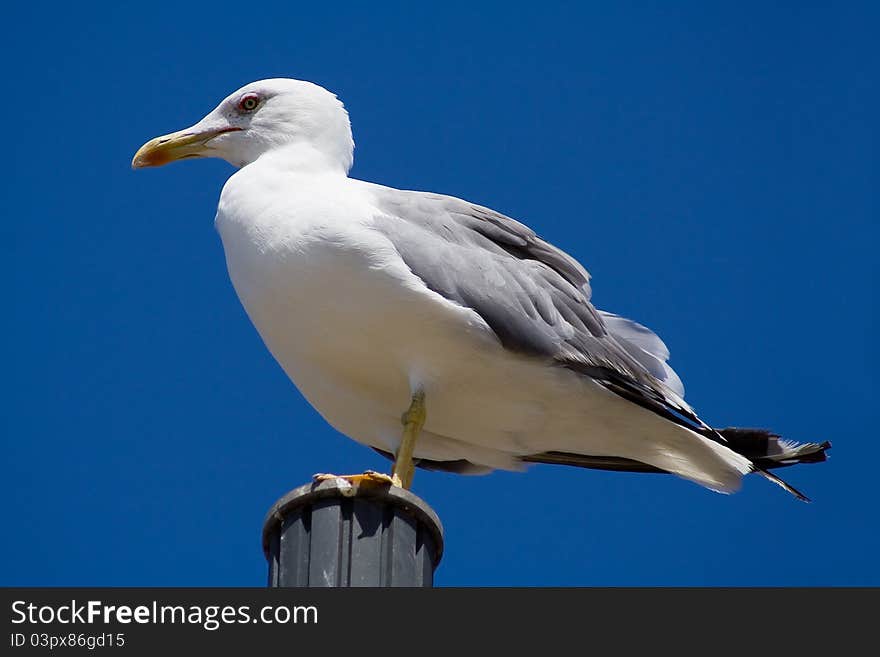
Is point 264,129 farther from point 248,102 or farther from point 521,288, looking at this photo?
point 521,288

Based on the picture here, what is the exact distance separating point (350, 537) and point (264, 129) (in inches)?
156

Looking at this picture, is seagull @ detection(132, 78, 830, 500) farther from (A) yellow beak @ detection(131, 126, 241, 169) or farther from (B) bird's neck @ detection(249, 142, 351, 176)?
(A) yellow beak @ detection(131, 126, 241, 169)

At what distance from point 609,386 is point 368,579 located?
2855 millimetres

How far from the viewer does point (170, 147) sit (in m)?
12.5

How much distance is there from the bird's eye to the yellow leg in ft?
8.41

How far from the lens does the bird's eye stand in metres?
12.4

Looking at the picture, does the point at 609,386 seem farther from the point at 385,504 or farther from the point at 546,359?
the point at 385,504

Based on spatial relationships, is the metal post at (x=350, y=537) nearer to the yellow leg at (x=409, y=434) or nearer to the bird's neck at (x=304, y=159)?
the yellow leg at (x=409, y=434)

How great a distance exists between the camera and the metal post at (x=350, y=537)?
29.4 ft

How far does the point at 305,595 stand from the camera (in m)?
8.51

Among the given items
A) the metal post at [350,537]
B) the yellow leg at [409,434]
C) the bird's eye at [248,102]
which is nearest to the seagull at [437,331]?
the yellow leg at [409,434]

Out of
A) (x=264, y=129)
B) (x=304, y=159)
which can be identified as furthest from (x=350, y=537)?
(x=264, y=129)

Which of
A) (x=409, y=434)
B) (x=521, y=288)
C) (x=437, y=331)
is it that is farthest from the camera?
(x=521, y=288)

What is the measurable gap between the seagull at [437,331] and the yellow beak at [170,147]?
229 mm
